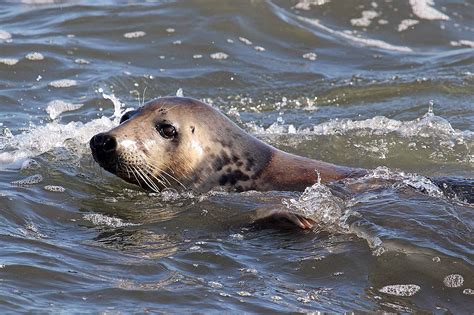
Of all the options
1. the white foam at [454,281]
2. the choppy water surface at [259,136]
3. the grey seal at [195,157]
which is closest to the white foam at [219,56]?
the choppy water surface at [259,136]

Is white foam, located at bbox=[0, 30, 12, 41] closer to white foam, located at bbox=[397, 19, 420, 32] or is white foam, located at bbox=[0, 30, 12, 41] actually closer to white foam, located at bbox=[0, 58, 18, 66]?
white foam, located at bbox=[0, 58, 18, 66]

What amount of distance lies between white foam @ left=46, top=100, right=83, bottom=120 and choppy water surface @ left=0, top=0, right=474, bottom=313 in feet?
0.12

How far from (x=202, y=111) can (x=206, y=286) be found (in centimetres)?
210

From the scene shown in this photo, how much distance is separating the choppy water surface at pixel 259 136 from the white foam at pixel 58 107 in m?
0.04

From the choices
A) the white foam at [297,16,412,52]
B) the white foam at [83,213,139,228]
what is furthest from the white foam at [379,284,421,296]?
the white foam at [297,16,412,52]

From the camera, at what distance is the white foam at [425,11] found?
14023mm

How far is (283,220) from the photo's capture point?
6422 mm

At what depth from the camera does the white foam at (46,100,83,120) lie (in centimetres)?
991

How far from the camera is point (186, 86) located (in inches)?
434

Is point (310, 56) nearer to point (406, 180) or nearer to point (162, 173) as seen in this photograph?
point (406, 180)

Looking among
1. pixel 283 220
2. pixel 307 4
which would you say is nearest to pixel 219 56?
pixel 307 4

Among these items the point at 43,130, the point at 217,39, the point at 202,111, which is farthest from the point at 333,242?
the point at 217,39

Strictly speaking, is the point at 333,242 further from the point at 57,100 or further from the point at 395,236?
the point at 57,100

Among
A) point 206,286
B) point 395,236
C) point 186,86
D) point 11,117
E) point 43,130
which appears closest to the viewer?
point 206,286
